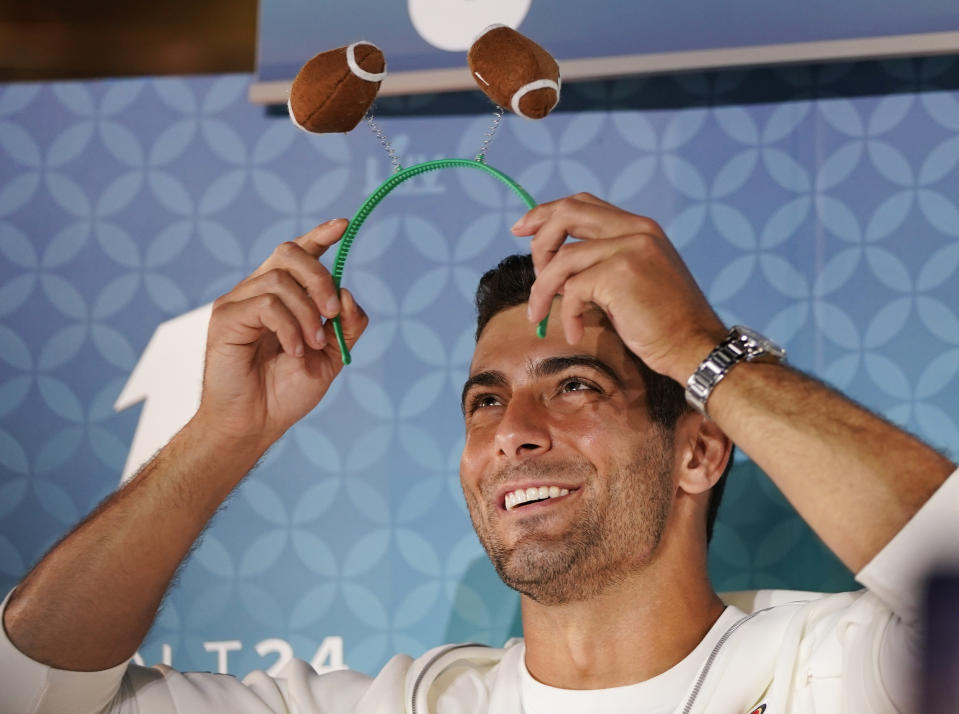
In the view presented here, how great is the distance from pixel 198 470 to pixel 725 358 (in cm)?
80

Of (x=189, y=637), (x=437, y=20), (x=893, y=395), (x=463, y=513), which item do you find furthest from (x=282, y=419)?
(x=893, y=395)

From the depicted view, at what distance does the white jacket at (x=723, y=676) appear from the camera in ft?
3.78

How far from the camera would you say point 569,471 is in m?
1.67

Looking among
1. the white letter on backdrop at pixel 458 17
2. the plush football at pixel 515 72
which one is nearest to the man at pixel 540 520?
the plush football at pixel 515 72

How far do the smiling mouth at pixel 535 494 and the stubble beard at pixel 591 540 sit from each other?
0.02 meters

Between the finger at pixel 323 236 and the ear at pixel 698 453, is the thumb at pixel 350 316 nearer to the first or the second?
the finger at pixel 323 236

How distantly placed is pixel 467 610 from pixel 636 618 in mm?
539

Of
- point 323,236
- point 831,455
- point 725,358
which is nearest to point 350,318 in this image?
point 323,236

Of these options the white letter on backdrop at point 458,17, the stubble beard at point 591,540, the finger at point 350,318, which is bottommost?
the stubble beard at point 591,540

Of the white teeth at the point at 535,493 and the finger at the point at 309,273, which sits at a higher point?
the finger at the point at 309,273

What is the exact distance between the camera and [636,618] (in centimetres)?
169

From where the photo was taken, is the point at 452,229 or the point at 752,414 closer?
the point at 752,414

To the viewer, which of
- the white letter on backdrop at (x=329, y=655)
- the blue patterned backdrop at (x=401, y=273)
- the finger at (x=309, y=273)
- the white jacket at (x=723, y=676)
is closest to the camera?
the white jacket at (x=723, y=676)

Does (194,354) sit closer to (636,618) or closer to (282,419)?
(282,419)
